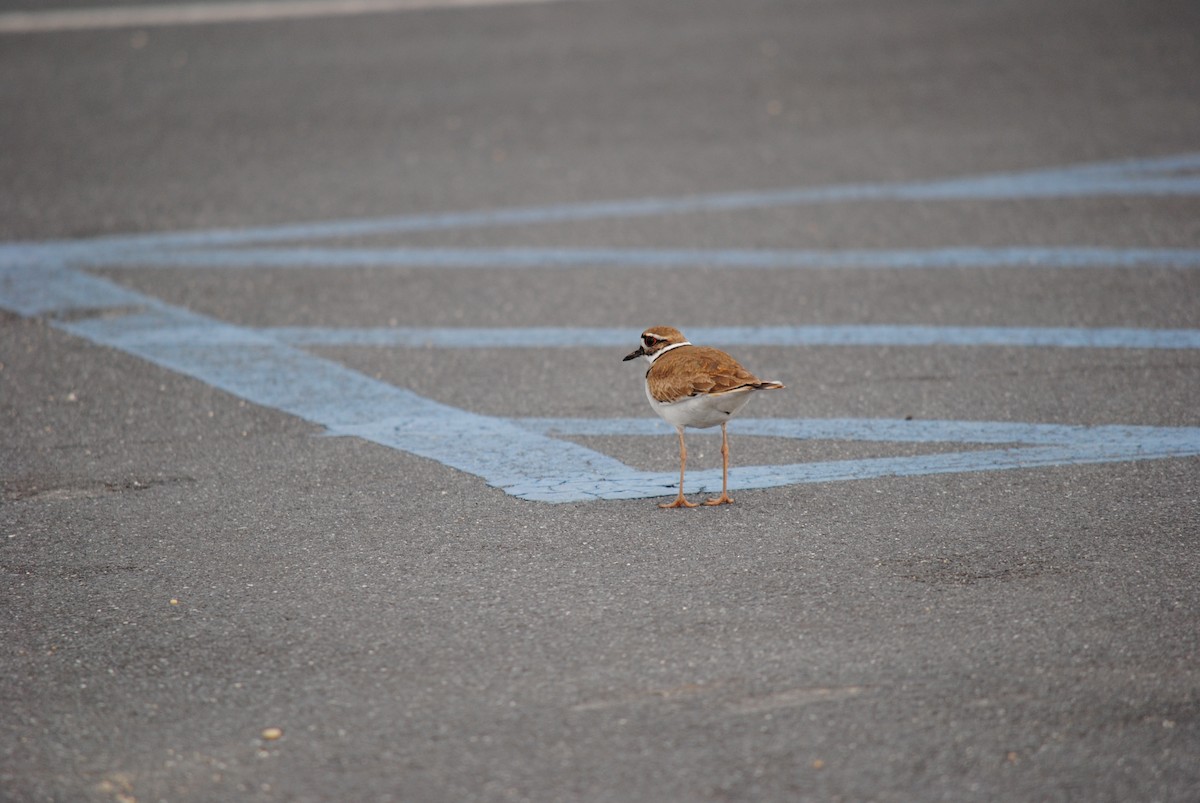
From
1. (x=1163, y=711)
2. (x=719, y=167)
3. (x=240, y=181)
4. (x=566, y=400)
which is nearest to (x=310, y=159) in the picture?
(x=240, y=181)

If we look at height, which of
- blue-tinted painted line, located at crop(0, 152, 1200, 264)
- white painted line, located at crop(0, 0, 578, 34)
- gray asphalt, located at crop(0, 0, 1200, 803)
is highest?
white painted line, located at crop(0, 0, 578, 34)

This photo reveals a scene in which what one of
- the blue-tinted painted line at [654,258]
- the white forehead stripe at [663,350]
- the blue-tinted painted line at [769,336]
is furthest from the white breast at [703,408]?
the blue-tinted painted line at [654,258]

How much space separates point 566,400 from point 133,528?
92.9 inches

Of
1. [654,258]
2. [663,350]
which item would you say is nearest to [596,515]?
[663,350]

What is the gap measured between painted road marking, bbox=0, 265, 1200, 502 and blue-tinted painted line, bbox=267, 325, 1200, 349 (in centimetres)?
44

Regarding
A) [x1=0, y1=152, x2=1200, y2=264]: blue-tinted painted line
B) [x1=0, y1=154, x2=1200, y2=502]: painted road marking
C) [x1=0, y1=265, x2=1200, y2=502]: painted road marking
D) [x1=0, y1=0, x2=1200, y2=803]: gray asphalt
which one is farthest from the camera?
[x1=0, y1=152, x2=1200, y2=264]: blue-tinted painted line

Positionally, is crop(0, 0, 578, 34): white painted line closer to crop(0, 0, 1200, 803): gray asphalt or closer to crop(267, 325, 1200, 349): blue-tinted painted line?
crop(0, 0, 1200, 803): gray asphalt

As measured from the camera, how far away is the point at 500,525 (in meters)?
5.54

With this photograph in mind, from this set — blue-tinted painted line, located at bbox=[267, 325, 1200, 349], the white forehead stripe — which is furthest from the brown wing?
blue-tinted painted line, located at bbox=[267, 325, 1200, 349]

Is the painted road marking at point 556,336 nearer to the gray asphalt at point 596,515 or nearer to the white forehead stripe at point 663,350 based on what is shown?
the gray asphalt at point 596,515

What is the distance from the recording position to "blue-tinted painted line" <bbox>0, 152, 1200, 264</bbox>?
9.78 meters

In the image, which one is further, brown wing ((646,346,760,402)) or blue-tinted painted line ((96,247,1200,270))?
blue-tinted painted line ((96,247,1200,270))

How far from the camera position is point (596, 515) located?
5609 millimetres

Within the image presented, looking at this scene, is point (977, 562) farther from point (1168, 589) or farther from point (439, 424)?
point (439, 424)
